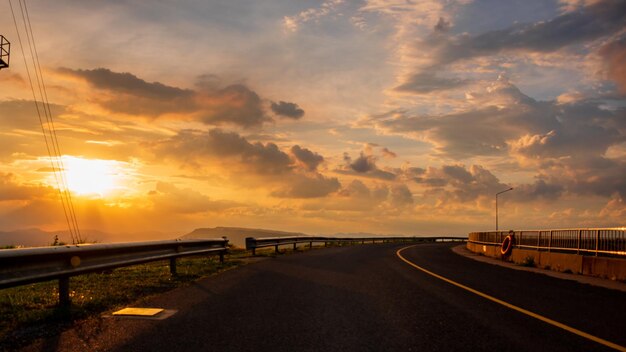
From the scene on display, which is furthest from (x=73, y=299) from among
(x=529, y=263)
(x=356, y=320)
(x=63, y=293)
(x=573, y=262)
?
(x=529, y=263)

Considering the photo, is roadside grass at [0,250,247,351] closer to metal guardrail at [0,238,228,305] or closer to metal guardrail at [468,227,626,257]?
metal guardrail at [0,238,228,305]

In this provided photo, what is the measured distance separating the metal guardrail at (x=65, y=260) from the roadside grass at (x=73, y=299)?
1.69 feet

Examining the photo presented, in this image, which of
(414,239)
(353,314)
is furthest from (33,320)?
(414,239)

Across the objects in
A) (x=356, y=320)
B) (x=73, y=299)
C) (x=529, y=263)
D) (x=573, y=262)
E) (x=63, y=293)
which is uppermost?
(x=63, y=293)

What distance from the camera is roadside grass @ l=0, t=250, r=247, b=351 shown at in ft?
22.0

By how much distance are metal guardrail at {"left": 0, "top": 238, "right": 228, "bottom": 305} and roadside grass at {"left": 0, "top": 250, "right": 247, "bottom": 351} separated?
0.52m

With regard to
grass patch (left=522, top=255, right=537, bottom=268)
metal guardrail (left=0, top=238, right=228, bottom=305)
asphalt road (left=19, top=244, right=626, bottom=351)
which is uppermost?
metal guardrail (left=0, top=238, right=228, bottom=305)

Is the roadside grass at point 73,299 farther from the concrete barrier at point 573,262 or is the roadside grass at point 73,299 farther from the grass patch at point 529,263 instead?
the grass patch at point 529,263

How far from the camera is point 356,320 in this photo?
24.4 ft

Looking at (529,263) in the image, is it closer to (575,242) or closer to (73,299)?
(575,242)

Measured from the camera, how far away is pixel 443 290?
11055 millimetres

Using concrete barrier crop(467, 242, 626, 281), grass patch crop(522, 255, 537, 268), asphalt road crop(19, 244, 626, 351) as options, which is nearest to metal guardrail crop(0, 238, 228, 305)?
asphalt road crop(19, 244, 626, 351)

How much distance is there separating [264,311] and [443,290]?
461 cm

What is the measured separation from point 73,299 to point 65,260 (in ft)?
4.06
